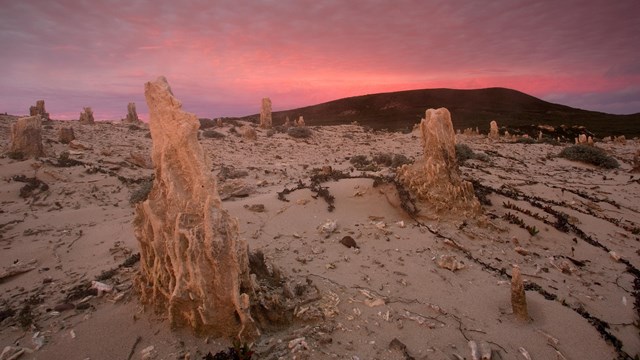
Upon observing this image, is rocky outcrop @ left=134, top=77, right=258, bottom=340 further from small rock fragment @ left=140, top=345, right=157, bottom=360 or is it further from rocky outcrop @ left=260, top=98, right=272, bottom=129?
rocky outcrop @ left=260, top=98, right=272, bottom=129

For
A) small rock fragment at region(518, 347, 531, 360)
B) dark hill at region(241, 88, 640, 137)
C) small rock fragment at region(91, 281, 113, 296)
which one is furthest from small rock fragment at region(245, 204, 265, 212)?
dark hill at region(241, 88, 640, 137)

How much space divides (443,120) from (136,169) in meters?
12.8

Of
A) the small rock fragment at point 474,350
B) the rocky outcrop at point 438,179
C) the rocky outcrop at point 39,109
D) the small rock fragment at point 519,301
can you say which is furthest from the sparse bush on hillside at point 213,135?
the small rock fragment at point 474,350

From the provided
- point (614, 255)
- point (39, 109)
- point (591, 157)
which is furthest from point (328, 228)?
point (39, 109)

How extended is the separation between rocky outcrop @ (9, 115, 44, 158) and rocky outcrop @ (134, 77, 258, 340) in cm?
1338

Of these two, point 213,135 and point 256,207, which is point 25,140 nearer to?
point 213,135

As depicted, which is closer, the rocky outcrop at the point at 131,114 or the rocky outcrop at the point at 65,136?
the rocky outcrop at the point at 65,136

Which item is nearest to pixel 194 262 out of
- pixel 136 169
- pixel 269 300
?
pixel 269 300

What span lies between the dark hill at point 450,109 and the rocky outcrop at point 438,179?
55124 millimetres

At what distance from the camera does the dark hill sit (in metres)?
68.0

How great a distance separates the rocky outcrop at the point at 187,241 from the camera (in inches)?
169

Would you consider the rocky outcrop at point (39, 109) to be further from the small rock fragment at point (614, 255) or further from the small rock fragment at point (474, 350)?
the small rock fragment at point (614, 255)

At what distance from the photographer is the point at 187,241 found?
177 inches

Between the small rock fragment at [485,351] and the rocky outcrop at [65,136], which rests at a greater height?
the rocky outcrop at [65,136]
